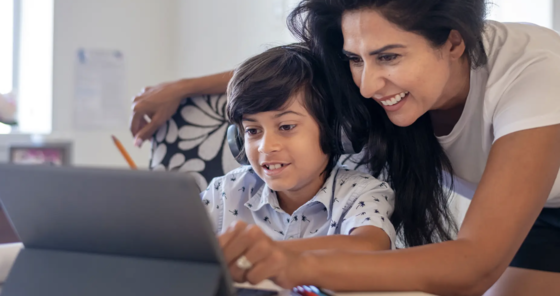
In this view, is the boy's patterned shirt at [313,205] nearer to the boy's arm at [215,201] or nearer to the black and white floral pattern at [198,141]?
the boy's arm at [215,201]

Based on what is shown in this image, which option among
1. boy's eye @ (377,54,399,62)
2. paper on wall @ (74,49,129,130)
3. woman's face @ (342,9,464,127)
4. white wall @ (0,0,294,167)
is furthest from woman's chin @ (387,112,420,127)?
paper on wall @ (74,49,129,130)

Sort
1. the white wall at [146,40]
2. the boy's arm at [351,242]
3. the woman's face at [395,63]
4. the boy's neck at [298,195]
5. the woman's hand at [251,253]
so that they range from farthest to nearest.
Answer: the white wall at [146,40] < the boy's neck at [298,195] < the woman's face at [395,63] < the boy's arm at [351,242] < the woman's hand at [251,253]

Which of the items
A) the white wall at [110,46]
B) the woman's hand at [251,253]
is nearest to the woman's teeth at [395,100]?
the woman's hand at [251,253]

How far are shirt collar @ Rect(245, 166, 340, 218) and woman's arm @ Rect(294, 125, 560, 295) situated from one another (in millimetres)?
330

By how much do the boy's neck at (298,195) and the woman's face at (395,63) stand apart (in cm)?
22

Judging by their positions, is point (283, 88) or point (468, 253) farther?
point (283, 88)

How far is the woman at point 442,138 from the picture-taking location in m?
0.65

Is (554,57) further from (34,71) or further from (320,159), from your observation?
(34,71)

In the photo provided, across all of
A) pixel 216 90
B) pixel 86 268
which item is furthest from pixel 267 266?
pixel 216 90

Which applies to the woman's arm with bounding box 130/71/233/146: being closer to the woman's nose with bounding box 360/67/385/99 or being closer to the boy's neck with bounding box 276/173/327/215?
the boy's neck with bounding box 276/173/327/215

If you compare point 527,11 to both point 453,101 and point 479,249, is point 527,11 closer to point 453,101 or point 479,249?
point 453,101

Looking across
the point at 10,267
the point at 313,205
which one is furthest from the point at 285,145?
the point at 10,267

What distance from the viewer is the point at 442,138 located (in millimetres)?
1119

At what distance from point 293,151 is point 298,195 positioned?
0.43 feet
